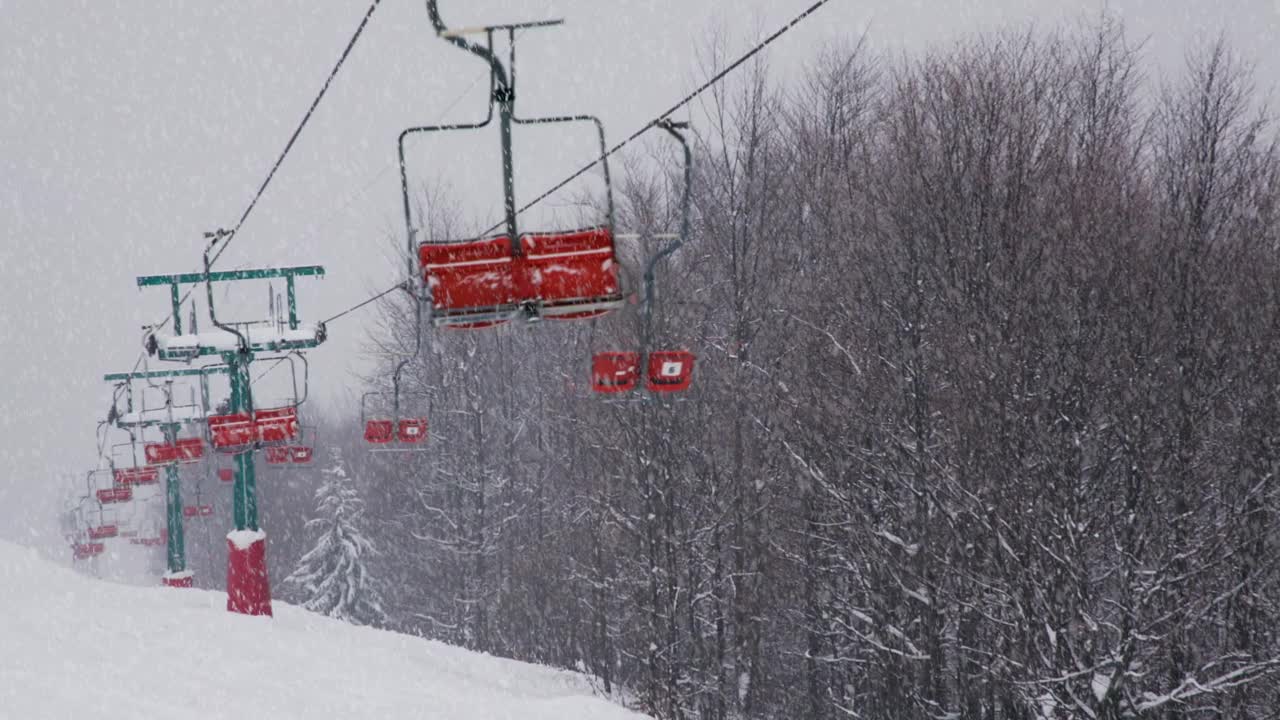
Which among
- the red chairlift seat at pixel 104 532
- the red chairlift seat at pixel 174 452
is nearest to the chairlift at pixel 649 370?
the red chairlift seat at pixel 174 452

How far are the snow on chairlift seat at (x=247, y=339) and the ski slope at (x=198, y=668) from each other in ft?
15.3

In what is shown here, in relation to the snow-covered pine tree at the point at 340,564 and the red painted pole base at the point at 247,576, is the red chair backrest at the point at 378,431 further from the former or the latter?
the snow-covered pine tree at the point at 340,564

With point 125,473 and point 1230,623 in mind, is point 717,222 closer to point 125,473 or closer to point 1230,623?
point 1230,623

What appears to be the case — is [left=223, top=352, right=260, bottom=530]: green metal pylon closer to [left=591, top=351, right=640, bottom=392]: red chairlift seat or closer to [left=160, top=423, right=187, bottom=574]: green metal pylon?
[left=591, top=351, right=640, bottom=392]: red chairlift seat

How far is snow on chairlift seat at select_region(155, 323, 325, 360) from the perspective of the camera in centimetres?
1958

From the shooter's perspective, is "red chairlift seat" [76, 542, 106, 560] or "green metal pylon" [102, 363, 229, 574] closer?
"green metal pylon" [102, 363, 229, 574]

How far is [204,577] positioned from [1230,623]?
230ft

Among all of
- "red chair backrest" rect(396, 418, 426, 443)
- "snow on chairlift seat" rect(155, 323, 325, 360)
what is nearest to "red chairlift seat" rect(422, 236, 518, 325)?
"snow on chairlift seat" rect(155, 323, 325, 360)

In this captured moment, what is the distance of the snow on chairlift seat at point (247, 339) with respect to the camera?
19.6 meters

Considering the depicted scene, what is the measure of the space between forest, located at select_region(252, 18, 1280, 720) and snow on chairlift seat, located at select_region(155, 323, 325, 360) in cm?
654

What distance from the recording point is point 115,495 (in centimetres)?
3562

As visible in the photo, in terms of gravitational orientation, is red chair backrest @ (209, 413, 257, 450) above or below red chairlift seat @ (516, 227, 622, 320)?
below

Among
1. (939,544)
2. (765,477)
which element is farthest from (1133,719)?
(765,477)

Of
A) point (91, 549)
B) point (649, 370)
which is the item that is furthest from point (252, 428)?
point (91, 549)
